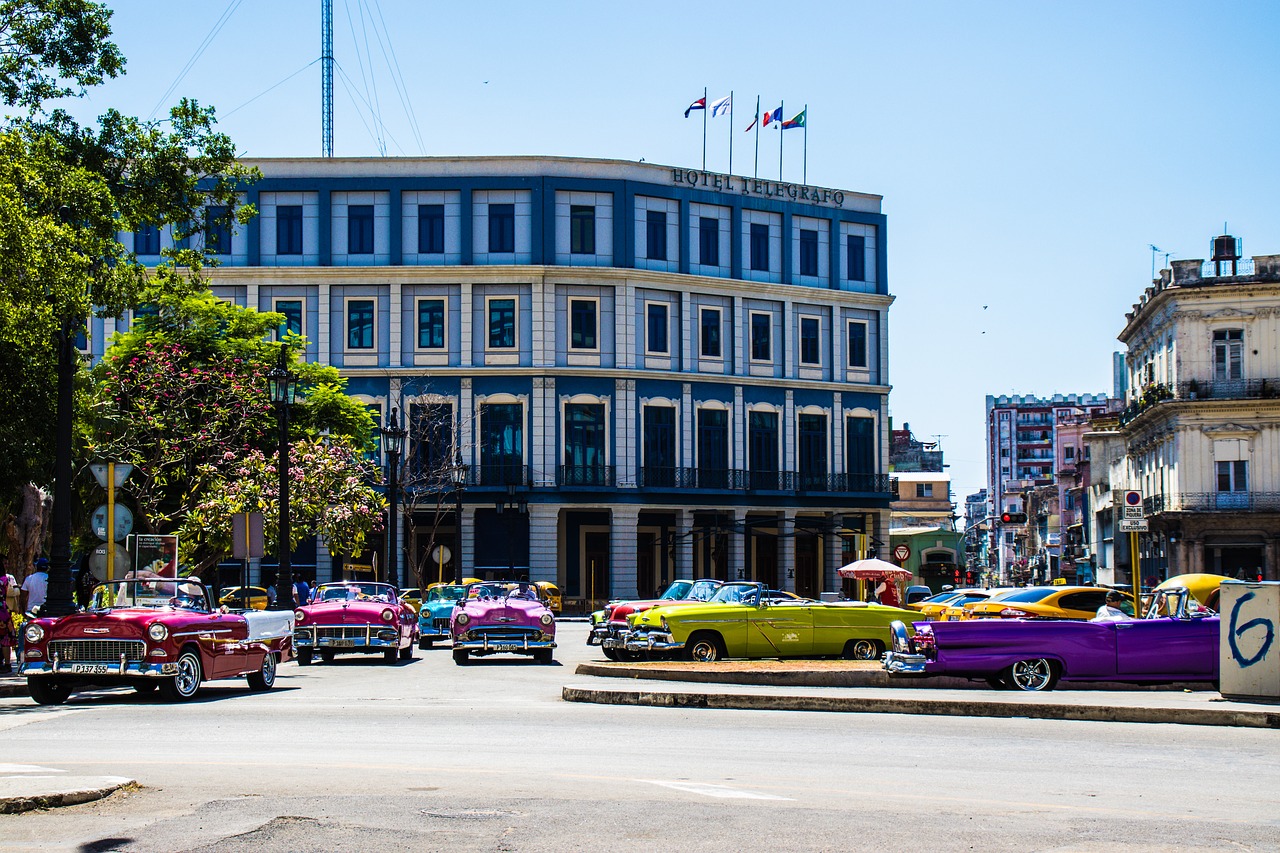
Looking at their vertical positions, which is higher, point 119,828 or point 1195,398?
point 1195,398

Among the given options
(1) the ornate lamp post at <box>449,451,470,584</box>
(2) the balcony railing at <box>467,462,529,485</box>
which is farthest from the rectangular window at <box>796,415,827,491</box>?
(1) the ornate lamp post at <box>449,451,470,584</box>

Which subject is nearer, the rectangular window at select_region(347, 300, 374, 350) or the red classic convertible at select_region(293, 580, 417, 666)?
the red classic convertible at select_region(293, 580, 417, 666)

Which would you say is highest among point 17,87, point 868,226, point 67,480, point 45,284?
point 868,226

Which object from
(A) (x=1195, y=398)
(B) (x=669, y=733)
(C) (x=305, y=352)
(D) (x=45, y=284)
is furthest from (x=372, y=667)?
(A) (x=1195, y=398)

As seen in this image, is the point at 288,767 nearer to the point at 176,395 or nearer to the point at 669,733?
the point at 669,733

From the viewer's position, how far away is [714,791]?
1055cm

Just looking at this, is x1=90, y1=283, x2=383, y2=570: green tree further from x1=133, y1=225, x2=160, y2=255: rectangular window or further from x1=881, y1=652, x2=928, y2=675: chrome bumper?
x1=881, y1=652, x2=928, y2=675: chrome bumper

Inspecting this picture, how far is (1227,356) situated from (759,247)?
19.9 metres

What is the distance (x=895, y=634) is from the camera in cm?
1877

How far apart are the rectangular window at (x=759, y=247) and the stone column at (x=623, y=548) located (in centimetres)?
1220

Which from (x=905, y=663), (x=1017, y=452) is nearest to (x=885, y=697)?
(x=905, y=663)

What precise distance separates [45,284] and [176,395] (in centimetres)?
2134

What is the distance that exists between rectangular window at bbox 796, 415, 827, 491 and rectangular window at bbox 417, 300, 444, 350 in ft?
54.4

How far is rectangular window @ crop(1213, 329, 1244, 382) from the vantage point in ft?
194
